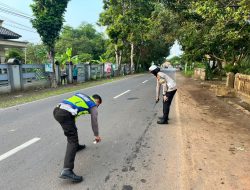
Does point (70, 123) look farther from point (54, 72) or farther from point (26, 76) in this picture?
point (54, 72)

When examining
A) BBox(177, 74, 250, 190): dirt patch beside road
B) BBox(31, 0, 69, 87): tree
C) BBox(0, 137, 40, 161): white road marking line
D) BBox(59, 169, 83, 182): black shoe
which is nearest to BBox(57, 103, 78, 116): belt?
BBox(59, 169, 83, 182): black shoe

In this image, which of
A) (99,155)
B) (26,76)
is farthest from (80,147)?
(26,76)

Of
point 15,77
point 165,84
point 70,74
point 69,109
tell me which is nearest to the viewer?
point 69,109

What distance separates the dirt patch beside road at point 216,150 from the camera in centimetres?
375

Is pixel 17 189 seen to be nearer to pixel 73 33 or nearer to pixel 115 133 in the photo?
pixel 115 133

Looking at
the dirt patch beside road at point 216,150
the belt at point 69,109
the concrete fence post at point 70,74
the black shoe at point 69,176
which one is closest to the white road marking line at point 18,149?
the black shoe at point 69,176

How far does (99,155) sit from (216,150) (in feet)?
8.01

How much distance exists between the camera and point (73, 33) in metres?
68.2

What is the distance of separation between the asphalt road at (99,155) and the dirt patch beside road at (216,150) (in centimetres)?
31

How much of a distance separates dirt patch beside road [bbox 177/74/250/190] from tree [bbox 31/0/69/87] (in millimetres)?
13674

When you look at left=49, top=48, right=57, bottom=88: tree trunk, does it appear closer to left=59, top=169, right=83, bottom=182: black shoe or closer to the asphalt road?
the asphalt road

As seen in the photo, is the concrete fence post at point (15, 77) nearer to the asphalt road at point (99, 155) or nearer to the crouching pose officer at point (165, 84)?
the asphalt road at point (99, 155)

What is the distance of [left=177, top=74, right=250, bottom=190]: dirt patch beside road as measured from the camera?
3746 mm

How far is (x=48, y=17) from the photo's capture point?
17844 mm
